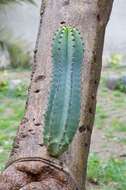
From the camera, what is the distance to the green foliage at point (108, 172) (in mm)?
4136

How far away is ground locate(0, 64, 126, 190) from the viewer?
4.24m

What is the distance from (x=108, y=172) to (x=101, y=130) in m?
1.39

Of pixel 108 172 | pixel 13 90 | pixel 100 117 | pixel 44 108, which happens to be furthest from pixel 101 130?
pixel 44 108

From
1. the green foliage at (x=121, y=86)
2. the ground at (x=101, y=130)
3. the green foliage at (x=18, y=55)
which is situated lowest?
the ground at (x=101, y=130)

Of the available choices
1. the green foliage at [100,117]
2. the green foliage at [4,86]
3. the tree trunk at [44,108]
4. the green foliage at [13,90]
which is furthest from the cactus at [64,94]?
the green foliage at [4,86]

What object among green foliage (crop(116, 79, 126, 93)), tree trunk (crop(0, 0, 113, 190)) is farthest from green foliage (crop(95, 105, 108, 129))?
tree trunk (crop(0, 0, 113, 190))

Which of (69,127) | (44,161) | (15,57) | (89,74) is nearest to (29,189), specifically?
(44,161)

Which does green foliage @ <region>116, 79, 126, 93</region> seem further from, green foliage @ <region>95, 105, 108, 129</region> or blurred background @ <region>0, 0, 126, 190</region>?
green foliage @ <region>95, 105, 108, 129</region>

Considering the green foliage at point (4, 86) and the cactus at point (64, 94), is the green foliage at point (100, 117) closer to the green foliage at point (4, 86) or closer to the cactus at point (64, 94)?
the green foliage at point (4, 86)

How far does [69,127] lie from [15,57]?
7059mm

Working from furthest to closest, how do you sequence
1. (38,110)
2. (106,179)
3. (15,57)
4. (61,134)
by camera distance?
(15,57) → (106,179) → (38,110) → (61,134)

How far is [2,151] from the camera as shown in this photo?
495cm

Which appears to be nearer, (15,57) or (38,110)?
(38,110)

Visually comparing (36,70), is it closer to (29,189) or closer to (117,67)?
(29,189)
